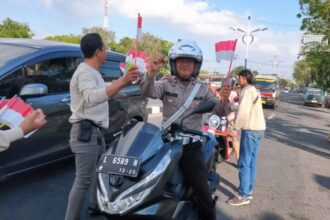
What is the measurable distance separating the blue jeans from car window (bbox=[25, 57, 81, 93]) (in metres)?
2.42

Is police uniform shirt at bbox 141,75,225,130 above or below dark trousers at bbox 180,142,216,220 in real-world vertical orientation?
above

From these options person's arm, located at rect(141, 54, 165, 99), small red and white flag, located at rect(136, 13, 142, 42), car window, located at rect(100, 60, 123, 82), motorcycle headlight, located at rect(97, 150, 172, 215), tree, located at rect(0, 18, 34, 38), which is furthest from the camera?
tree, located at rect(0, 18, 34, 38)

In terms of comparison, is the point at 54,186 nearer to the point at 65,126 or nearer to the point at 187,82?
the point at 65,126

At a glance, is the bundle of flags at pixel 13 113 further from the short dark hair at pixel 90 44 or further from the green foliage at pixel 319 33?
the green foliage at pixel 319 33

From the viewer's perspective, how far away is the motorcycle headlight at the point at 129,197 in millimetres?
2432

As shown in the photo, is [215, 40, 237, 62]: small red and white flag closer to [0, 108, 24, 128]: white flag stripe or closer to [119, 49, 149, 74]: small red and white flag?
[119, 49, 149, 74]: small red and white flag

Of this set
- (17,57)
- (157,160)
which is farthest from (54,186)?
(157,160)

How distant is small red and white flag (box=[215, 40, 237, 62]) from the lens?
156 inches

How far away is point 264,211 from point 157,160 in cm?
299

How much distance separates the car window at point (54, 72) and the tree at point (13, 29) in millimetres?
27891

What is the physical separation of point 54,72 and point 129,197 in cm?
318

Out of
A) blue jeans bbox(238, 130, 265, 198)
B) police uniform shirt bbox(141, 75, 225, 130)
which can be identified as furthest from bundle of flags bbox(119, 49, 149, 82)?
blue jeans bbox(238, 130, 265, 198)

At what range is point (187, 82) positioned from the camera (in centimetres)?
340

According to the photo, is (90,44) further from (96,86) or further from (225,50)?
(225,50)
